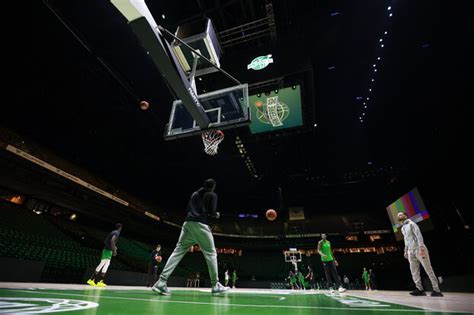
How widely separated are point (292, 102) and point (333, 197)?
16252mm

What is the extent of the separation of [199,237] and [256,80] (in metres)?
4.55

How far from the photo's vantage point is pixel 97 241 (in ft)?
50.9

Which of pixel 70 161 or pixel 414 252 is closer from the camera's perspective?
pixel 414 252

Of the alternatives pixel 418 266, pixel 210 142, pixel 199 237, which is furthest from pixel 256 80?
pixel 418 266

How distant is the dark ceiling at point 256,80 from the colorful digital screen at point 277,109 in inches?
14.6

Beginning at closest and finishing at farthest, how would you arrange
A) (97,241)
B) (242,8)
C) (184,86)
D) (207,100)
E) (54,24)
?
(184,86), (207,100), (242,8), (54,24), (97,241)

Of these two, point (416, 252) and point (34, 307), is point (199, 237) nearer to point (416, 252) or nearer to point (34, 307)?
point (34, 307)

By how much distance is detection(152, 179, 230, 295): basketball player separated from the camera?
345 centimetres

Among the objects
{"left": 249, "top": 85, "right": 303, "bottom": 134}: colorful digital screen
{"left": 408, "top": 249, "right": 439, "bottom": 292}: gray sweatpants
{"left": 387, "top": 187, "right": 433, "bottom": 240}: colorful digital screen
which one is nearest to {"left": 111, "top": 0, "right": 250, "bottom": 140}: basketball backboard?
{"left": 249, "top": 85, "right": 303, "bottom": 134}: colorful digital screen

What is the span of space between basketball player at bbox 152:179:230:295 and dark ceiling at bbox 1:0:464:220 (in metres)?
4.15

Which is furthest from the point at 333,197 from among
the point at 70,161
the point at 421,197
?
the point at 70,161

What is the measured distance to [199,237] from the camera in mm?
3463

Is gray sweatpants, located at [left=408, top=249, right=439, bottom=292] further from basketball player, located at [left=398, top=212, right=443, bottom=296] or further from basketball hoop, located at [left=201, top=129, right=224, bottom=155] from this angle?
basketball hoop, located at [left=201, top=129, right=224, bottom=155]

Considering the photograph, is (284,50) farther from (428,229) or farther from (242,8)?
(428,229)
